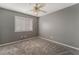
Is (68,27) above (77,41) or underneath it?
above

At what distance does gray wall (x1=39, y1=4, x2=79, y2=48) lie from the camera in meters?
2.45

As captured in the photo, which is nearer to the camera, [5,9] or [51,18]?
[5,9]

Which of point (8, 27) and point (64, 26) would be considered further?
point (64, 26)

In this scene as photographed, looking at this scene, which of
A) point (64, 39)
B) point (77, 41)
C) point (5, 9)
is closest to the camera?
point (77, 41)

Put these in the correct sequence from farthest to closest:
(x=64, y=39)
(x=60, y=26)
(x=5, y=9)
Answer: (x=60, y=26), (x=64, y=39), (x=5, y=9)

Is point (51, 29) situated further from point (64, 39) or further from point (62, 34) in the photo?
point (64, 39)

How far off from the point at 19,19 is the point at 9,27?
0.68 m

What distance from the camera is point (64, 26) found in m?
2.88

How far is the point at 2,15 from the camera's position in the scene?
248 centimetres

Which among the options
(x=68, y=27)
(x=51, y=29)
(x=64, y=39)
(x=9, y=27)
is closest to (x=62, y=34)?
(x=64, y=39)

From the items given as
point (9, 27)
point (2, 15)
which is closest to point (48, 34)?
point (9, 27)

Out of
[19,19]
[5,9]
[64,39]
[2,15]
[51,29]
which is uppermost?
[5,9]

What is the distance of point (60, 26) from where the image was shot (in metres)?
3.08

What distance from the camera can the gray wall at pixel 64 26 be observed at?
96.5 inches
